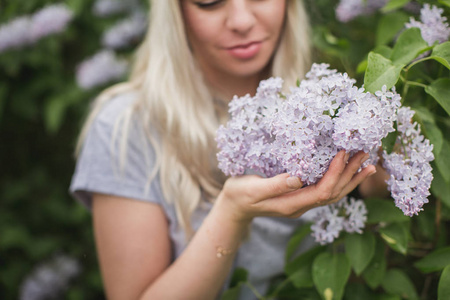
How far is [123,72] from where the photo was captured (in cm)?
228

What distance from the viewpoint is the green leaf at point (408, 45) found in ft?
2.41

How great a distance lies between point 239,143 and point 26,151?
7.49 feet

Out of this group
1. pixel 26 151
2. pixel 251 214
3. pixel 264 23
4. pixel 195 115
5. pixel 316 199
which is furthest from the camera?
pixel 26 151

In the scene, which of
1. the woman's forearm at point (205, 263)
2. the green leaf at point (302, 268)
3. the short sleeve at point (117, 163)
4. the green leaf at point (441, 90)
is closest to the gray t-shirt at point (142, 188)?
the short sleeve at point (117, 163)

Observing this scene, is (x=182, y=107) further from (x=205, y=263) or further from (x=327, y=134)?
(x=327, y=134)

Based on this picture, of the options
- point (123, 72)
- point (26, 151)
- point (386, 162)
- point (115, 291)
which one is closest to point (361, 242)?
point (386, 162)

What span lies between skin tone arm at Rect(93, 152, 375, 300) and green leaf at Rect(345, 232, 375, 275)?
0.52ft

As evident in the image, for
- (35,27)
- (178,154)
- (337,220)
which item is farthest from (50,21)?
(337,220)

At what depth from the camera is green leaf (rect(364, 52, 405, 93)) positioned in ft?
2.11

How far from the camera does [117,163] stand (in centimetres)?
122

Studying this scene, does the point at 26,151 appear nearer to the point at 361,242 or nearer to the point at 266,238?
the point at 266,238

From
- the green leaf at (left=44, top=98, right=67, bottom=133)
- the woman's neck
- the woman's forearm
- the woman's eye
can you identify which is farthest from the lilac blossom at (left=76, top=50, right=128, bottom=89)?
the woman's forearm

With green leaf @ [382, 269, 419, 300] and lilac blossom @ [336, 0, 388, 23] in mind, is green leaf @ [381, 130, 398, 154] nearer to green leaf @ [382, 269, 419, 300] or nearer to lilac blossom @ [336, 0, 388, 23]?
green leaf @ [382, 269, 419, 300]

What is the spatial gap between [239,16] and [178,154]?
1.28 ft
